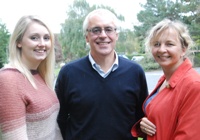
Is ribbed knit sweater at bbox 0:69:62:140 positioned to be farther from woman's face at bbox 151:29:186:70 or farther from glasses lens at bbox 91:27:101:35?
woman's face at bbox 151:29:186:70

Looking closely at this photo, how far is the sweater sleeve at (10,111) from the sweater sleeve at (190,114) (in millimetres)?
1172

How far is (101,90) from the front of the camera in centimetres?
248

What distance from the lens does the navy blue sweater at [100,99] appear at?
8.07 ft

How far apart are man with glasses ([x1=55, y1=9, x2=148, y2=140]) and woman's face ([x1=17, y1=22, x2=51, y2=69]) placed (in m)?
0.43

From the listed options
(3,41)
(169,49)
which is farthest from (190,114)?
(3,41)

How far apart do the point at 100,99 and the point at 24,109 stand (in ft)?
2.49

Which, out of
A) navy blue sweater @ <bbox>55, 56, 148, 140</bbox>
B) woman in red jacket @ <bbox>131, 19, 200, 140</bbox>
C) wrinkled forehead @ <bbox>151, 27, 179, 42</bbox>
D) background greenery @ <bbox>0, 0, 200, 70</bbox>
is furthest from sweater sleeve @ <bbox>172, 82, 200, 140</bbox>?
background greenery @ <bbox>0, 0, 200, 70</bbox>

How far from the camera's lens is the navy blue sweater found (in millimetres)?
2459

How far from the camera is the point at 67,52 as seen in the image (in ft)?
100

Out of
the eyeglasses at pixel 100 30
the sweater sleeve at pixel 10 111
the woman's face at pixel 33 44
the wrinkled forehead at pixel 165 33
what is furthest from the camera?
the eyeglasses at pixel 100 30

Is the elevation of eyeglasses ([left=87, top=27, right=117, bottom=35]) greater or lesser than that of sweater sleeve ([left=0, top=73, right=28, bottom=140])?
greater

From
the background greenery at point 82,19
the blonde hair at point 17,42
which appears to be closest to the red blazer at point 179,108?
the blonde hair at point 17,42

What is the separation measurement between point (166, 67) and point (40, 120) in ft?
3.77

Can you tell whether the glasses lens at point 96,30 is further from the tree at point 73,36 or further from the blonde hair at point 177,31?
the tree at point 73,36
